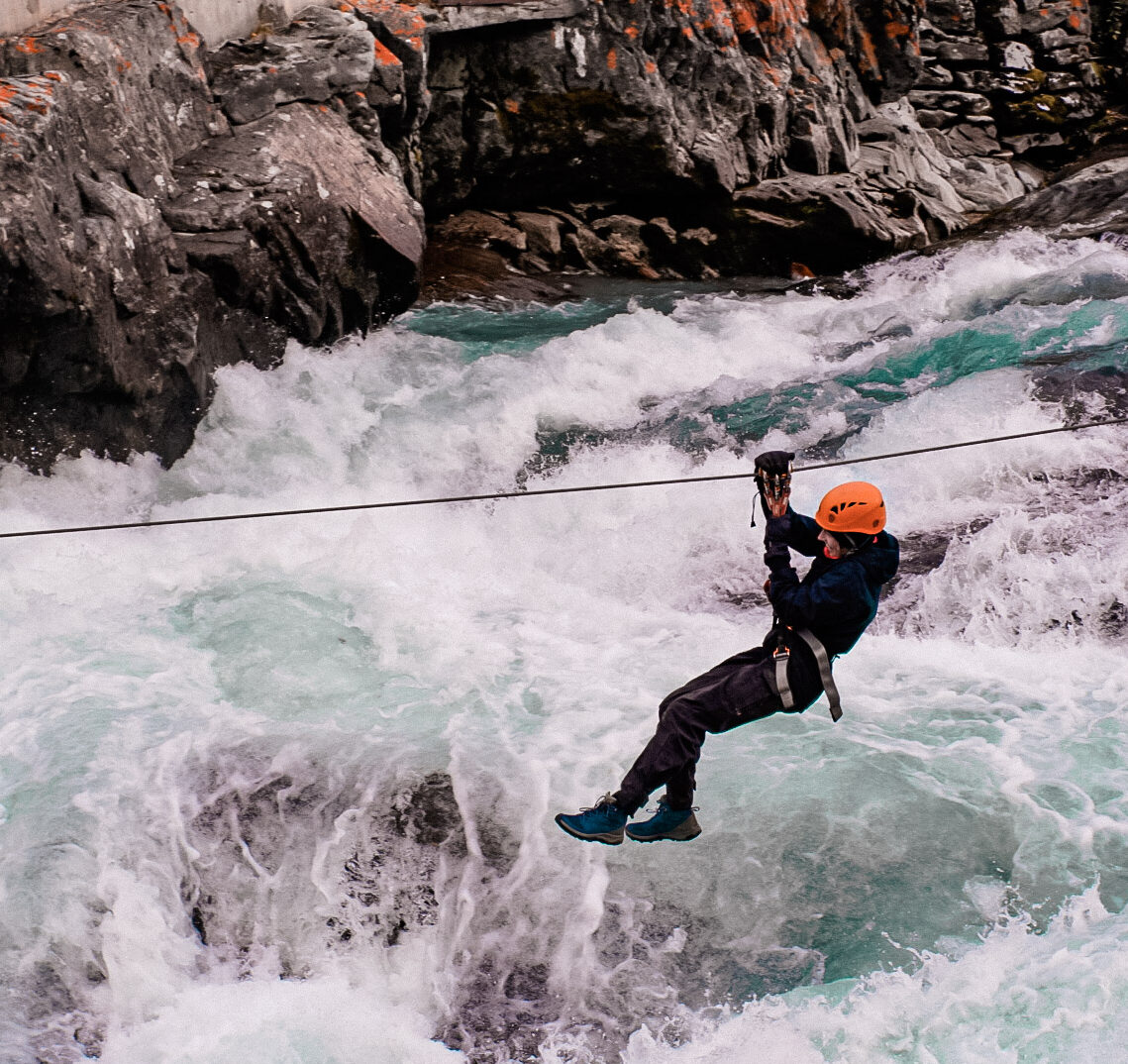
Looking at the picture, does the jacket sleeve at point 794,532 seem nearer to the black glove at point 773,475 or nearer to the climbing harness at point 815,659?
the black glove at point 773,475

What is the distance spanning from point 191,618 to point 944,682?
160 inches

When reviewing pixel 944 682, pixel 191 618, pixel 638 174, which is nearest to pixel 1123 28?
pixel 638 174

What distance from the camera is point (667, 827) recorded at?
4.47 meters

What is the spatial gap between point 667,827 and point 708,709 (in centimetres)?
57

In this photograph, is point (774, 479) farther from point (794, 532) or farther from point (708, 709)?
point (708, 709)

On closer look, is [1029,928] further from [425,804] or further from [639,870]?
[425,804]

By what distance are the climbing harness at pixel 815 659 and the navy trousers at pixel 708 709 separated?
0.07 feet

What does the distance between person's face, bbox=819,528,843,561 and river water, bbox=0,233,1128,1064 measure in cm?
155

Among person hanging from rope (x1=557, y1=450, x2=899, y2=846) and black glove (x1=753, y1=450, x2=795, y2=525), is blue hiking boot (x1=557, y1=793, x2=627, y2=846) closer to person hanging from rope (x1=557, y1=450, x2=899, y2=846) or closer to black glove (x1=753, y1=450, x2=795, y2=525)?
person hanging from rope (x1=557, y1=450, x2=899, y2=846)

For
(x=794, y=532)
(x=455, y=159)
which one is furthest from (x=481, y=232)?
(x=794, y=532)

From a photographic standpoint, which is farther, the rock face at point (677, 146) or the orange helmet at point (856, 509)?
the rock face at point (677, 146)

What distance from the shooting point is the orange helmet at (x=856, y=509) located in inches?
159

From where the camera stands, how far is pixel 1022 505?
297 inches

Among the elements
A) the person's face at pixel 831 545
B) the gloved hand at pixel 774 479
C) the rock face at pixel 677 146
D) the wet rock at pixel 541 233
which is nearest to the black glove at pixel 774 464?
the gloved hand at pixel 774 479
